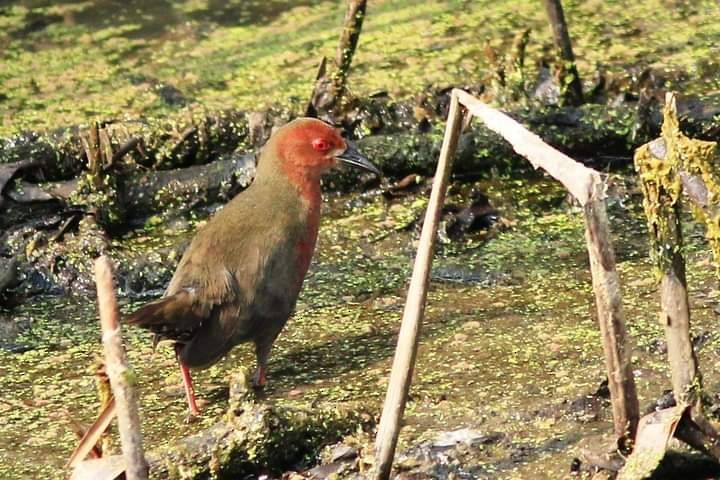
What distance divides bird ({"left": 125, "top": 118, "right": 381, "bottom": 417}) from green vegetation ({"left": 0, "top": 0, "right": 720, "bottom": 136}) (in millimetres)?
1943

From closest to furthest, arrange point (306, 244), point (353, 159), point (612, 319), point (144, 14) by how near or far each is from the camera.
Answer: point (612, 319) < point (306, 244) < point (353, 159) < point (144, 14)

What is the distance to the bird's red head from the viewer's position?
6062 mm

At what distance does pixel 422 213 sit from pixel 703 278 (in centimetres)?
154

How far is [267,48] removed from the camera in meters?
9.27

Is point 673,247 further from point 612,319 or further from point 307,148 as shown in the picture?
point 307,148

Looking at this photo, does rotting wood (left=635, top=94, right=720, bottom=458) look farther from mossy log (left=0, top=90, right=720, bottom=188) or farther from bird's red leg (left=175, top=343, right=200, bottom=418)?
mossy log (left=0, top=90, right=720, bottom=188)

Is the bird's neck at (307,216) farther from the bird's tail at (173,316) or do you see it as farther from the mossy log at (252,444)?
the mossy log at (252,444)

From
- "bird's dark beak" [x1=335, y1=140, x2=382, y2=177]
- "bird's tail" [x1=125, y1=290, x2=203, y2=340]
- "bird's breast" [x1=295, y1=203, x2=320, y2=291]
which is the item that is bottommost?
"bird's tail" [x1=125, y1=290, x2=203, y2=340]

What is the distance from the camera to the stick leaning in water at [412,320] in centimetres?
382

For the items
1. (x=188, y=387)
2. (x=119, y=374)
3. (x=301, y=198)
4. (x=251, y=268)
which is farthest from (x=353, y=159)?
(x=119, y=374)

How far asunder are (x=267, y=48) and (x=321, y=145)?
3.23 meters

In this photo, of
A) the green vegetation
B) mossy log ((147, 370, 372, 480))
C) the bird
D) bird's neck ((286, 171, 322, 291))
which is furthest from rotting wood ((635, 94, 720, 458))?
the green vegetation

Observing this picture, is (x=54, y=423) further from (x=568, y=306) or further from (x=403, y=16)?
(x=403, y=16)

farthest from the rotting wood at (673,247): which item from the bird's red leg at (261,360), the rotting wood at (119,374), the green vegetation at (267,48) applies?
the green vegetation at (267,48)
